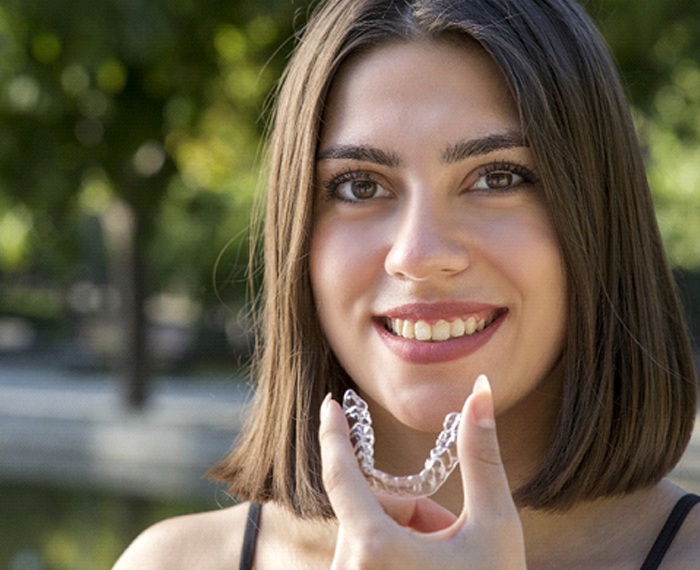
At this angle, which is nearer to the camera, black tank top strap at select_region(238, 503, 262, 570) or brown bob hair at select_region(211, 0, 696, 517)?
brown bob hair at select_region(211, 0, 696, 517)

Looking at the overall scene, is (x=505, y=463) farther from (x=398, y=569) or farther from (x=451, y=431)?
(x=398, y=569)

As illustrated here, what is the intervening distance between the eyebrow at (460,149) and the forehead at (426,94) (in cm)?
1

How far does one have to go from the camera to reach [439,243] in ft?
5.16

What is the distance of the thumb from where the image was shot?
128 cm

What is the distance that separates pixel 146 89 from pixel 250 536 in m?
7.01

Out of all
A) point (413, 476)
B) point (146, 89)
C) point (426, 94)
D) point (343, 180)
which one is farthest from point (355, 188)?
point (146, 89)

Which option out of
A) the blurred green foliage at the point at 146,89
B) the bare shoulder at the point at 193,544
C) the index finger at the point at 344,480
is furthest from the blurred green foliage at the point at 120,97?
the index finger at the point at 344,480

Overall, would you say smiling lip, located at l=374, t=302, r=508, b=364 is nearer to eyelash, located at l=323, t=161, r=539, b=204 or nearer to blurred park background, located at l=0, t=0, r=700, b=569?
eyelash, located at l=323, t=161, r=539, b=204

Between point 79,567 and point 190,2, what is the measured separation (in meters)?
3.48

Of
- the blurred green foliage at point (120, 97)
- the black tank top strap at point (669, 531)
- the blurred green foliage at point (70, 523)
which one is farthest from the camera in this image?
the blurred green foliage at point (70, 523)

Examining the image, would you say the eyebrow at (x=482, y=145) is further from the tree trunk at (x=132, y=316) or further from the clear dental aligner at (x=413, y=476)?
the tree trunk at (x=132, y=316)

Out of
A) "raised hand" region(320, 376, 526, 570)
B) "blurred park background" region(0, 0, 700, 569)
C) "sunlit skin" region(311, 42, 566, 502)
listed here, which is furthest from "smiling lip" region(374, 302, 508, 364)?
"blurred park background" region(0, 0, 700, 569)

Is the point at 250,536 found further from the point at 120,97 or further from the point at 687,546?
the point at 120,97

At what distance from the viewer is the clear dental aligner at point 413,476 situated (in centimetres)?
153
